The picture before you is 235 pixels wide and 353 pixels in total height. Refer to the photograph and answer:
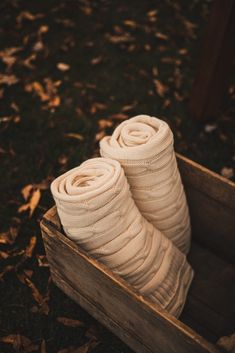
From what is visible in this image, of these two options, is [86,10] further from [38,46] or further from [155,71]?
[155,71]

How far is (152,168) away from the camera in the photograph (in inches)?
69.7

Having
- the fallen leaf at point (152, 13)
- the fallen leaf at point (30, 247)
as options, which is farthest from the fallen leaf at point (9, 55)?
the fallen leaf at point (30, 247)

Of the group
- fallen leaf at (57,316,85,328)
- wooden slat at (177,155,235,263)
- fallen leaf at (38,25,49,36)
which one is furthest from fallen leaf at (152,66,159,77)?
fallen leaf at (57,316,85,328)

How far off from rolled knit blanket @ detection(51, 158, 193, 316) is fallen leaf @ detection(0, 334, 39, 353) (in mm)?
817

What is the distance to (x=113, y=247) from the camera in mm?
1693

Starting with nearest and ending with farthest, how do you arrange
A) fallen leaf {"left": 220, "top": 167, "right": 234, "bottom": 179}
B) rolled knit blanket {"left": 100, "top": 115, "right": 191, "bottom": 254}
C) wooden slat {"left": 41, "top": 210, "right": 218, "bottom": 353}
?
wooden slat {"left": 41, "top": 210, "right": 218, "bottom": 353} < rolled knit blanket {"left": 100, "top": 115, "right": 191, "bottom": 254} < fallen leaf {"left": 220, "top": 167, "right": 234, "bottom": 179}

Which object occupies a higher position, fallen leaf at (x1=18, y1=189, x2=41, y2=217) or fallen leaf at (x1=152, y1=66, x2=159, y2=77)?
fallen leaf at (x1=152, y1=66, x2=159, y2=77)

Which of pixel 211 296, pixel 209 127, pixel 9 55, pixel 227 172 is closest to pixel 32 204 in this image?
pixel 211 296

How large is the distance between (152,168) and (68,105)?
2.03 metres

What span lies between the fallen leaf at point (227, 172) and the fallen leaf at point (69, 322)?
1.63 m

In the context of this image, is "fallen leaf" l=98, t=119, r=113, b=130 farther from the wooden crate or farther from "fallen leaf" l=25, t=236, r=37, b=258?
the wooden crate

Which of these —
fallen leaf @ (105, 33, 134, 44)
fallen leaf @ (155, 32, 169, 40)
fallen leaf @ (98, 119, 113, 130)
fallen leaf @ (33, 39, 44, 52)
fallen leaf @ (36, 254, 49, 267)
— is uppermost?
fallen leaf @ (155, 32, 169, 40)

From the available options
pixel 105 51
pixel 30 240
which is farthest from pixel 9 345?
pixel 105 51

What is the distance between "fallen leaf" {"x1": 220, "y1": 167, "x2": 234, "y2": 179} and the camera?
2.97 metres
